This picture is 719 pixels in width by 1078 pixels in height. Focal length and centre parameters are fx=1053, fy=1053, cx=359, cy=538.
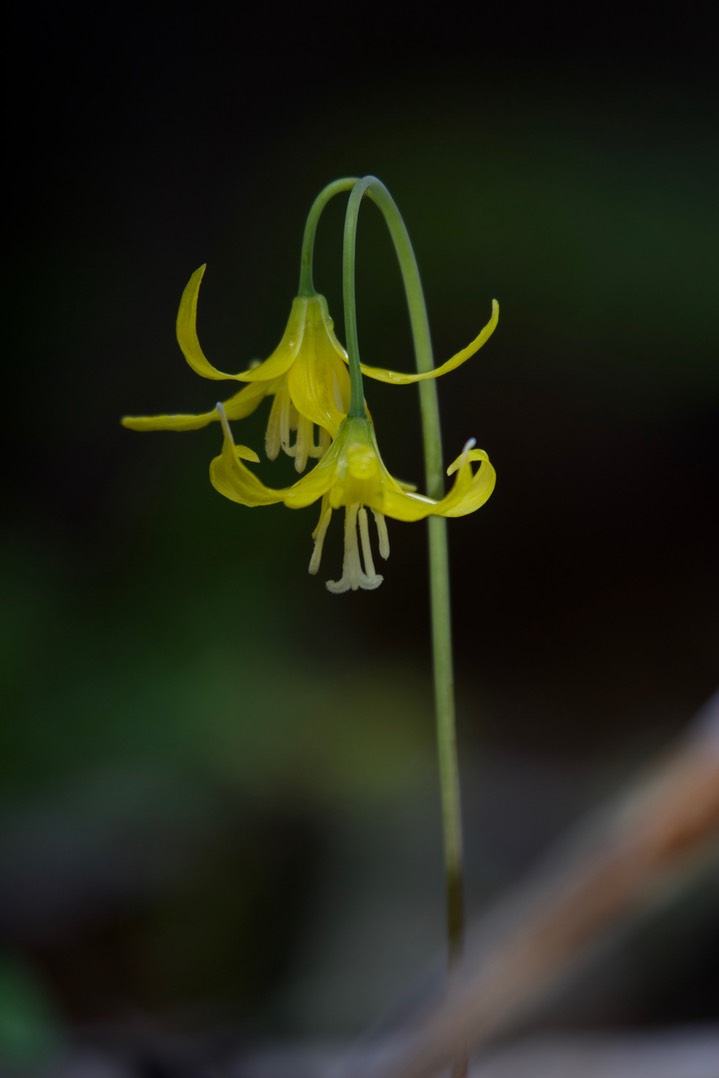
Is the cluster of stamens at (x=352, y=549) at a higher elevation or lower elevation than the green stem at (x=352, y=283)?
lower

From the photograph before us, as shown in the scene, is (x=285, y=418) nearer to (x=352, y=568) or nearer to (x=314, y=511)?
(x=352, y=568)

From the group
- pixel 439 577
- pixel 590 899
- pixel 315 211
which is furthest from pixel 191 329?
pixel 590 899

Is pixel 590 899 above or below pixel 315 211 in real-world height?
below

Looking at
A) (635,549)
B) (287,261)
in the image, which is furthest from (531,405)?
(287,261)

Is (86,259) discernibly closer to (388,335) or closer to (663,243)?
(388,335)

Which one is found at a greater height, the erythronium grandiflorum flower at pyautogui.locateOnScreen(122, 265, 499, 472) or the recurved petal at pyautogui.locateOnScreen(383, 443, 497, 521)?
the erythronium grandiflorum flower at pyautogui.locateOnScreen(122, 265, 499, 472)

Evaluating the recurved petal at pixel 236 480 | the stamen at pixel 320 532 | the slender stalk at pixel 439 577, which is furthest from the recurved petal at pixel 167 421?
the slender stalk at pixel 439 577

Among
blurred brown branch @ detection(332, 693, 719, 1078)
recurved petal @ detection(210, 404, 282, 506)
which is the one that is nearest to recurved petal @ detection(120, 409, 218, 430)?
recurved petal @ detection(210, 404, 282, 506)

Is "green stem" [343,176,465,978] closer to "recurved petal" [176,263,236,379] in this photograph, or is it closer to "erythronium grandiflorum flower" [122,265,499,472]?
"erythronium grandiflorum flower" [122,265,499,472]

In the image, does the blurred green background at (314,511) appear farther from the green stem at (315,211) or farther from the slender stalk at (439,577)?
the green stem at (315,211)
